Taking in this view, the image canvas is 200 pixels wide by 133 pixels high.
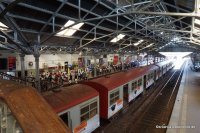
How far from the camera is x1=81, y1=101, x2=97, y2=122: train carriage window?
7046 mm

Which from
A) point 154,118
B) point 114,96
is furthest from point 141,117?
point 114,96

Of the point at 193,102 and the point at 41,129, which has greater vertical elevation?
the point at 41,129

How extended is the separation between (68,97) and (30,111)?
4516 mm

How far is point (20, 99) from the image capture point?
2260mm

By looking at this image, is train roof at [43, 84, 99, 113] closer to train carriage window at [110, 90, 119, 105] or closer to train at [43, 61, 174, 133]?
train at [43, 61, 174, 133]

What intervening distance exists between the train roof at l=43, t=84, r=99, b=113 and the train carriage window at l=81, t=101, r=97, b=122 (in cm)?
35

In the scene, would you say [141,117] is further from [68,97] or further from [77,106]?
[68,97]

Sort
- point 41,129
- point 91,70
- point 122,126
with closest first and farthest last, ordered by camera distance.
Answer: point 41,129 → point 122,126 → point 91,70

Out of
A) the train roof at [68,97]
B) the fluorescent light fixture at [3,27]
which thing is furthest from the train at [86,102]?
the fluorescent light fixture at [3,27]

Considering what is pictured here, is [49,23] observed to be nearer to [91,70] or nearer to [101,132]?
[101,132]

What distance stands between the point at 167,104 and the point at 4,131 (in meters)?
13.0

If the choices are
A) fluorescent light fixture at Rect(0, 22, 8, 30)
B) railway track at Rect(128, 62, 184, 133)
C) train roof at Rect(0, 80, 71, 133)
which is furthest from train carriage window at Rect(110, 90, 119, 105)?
train roof at Rect(0, 80, 71, 133)

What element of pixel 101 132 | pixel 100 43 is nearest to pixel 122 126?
pixel 101 132

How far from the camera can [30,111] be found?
214cm
